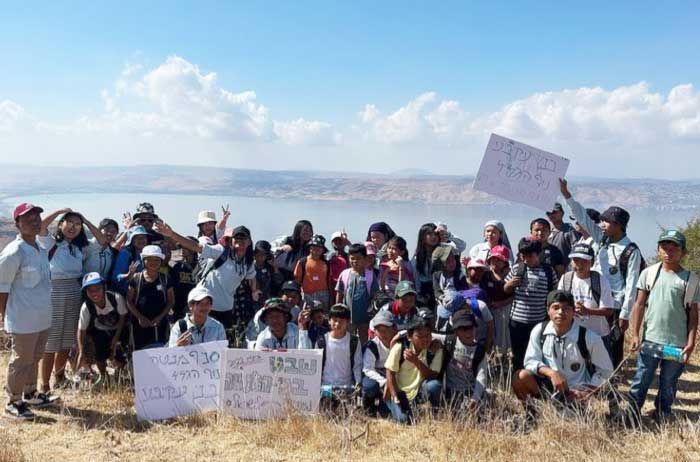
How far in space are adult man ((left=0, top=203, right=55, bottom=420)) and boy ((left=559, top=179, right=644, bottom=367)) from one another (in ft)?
19.9

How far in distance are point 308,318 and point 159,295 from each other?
2.00 metres

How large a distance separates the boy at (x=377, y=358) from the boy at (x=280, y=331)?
2.32 feet

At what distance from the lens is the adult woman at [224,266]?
253 inches

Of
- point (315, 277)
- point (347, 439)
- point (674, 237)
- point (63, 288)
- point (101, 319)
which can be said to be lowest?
point (347, 439)

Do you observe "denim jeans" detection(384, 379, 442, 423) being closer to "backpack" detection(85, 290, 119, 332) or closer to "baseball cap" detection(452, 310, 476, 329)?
"baseball cap" detection(452, 310, 476, 329)

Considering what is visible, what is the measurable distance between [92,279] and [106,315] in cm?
53

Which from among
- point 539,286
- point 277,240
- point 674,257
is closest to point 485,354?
point 539,286

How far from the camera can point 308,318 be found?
19.5 feet

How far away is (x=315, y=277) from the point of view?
22.9ft

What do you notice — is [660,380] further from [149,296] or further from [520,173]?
[149,296]

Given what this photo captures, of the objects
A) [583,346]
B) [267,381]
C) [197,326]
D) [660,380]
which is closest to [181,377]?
[197,326]

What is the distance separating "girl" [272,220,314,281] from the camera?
7559 millimetres

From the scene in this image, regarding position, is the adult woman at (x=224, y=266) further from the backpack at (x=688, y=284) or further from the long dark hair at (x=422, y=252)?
the backpack at (x=688, y=284)

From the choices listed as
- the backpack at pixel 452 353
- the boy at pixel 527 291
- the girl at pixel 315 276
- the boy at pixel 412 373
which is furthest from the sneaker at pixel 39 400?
the boy at pixel 527 291
